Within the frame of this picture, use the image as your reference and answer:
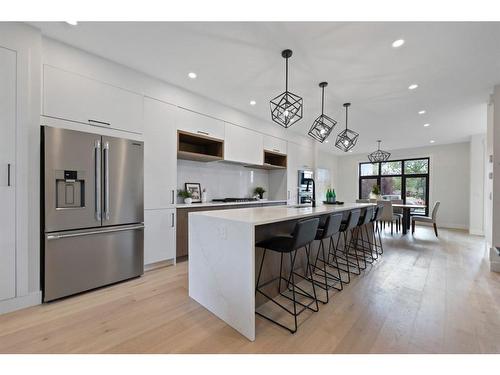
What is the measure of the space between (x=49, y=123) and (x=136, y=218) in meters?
1.31

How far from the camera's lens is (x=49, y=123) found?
2260mm

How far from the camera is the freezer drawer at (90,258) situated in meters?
2.20

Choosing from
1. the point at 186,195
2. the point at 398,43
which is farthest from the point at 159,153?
the point at 398,43

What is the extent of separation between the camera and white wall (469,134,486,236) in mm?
5656

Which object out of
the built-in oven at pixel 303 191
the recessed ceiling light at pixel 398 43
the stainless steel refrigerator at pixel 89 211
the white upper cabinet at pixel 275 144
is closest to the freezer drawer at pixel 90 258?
the stainless steel refrigerator at pixel 89 211

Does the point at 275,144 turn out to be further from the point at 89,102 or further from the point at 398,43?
the point at 89,102

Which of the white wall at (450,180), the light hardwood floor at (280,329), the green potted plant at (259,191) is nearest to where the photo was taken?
the light hardwood floor at (280,329)

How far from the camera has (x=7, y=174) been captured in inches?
78.1

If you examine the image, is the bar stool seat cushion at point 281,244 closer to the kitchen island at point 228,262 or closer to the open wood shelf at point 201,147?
the kitchen island at point 228,262

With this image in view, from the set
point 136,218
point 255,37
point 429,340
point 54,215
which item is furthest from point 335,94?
point 54,215

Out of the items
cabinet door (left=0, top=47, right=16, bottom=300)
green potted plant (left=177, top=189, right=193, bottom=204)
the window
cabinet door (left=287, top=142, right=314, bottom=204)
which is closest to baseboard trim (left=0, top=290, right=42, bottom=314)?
cabinet door (left=0, top=47, right=16, bottom=300)

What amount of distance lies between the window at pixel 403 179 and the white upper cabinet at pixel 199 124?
612cm

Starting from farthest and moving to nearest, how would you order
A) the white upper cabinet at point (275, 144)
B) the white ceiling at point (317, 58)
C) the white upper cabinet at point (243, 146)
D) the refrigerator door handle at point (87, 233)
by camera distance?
the white upper cabinet at point (275, 144) → the white upper cabinet at point (243, 146) → the refrigerator door handle at point (87, 233) → the white ceiling at point (317, 58)

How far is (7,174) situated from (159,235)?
1627 millimetres
